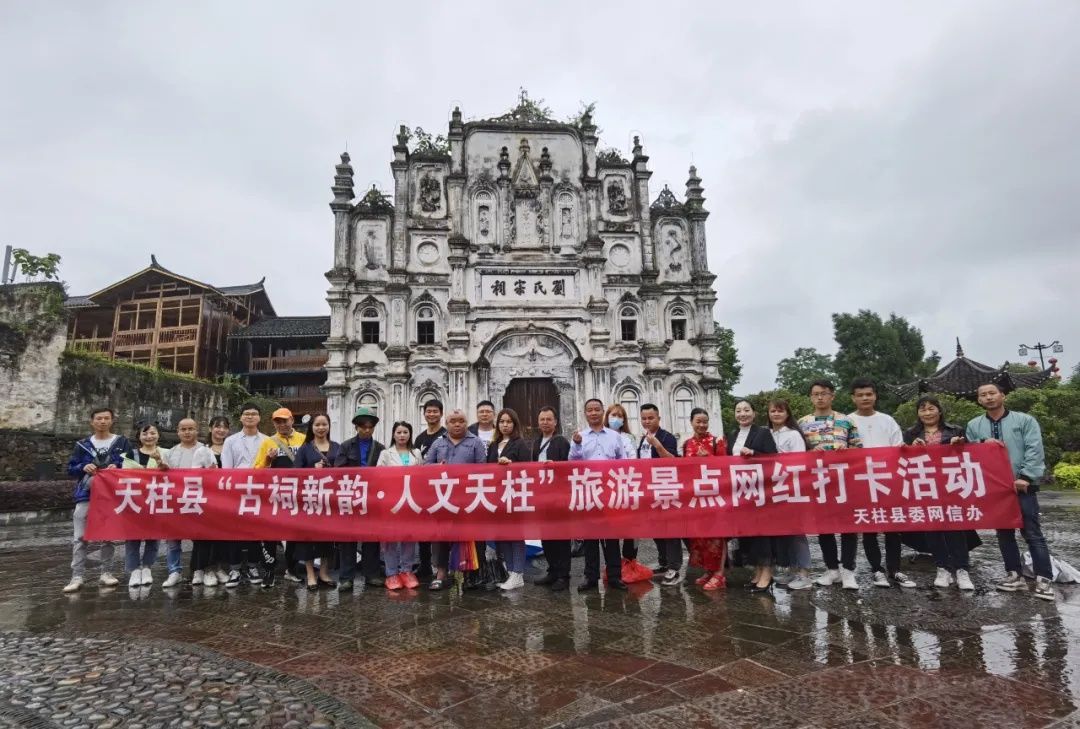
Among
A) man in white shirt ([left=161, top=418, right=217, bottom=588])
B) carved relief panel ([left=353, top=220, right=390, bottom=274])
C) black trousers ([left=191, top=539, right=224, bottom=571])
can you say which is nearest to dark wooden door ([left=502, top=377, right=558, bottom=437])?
carved relief panel ([left=353, top=220, right=390, bottom=274])

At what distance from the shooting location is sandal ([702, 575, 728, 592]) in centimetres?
529

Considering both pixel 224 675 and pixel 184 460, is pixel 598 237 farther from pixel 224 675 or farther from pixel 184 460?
pixel 224 675

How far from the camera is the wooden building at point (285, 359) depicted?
27094mm

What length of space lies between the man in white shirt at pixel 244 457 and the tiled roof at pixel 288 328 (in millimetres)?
21659

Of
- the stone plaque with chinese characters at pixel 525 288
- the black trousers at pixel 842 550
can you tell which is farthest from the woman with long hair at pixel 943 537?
the stone plaque with chinese characters at pixel 525 288

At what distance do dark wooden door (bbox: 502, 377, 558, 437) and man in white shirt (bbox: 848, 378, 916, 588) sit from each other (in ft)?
45.4

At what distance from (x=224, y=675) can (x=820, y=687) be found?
3.34 meters

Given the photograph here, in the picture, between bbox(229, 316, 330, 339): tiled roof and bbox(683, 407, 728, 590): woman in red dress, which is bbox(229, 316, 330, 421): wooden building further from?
bbox(683, 407, 728, 590): woman in red dress

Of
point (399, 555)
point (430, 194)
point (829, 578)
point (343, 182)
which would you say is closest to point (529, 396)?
point (430, 194)

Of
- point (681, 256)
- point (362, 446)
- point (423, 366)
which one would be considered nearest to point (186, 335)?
point (423, 366)

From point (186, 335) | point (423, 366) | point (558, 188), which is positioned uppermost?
point (558, 188)

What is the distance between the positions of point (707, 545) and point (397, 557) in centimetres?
307

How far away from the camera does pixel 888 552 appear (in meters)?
5.40

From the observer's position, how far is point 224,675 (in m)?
3.33
